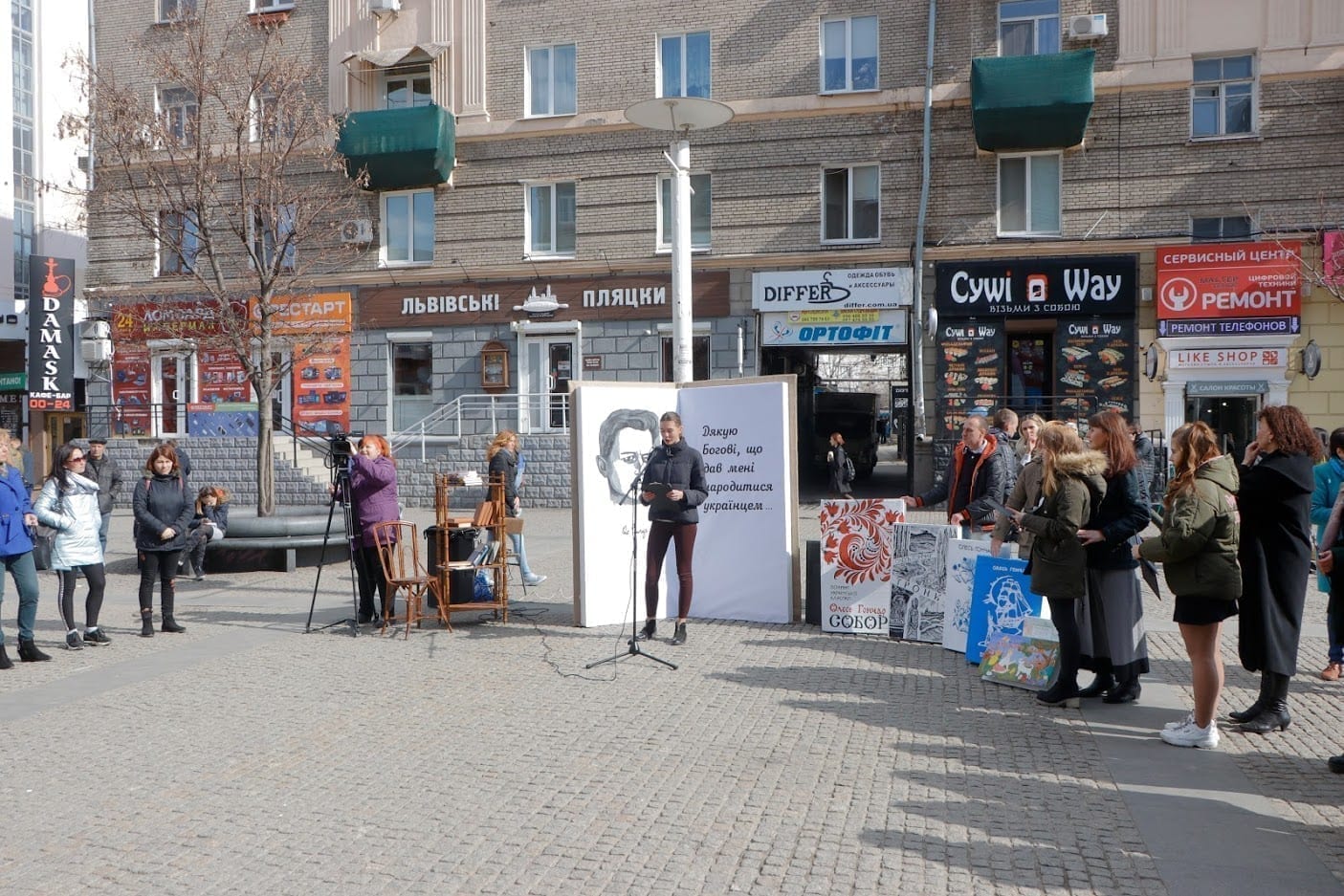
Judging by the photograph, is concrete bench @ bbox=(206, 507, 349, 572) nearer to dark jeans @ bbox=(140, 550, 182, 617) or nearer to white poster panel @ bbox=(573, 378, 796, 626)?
dark jeans @ bbox=(140, 550, 182, 617)

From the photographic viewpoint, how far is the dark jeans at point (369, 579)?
9609mm

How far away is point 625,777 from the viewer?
546 cm

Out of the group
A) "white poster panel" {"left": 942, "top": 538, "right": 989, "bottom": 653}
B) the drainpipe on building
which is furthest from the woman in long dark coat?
the drainpipe on building

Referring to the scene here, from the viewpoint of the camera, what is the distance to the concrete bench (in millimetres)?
13695

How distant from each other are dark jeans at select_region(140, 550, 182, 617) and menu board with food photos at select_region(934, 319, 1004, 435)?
51.4 feet

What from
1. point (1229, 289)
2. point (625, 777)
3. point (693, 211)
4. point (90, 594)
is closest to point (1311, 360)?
point (1229, 289)

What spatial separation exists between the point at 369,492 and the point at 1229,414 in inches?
683

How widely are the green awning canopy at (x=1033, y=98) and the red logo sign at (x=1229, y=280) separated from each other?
3.00 metres

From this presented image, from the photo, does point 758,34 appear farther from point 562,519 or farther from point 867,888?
point 867,888

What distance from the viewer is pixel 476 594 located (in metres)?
10.0

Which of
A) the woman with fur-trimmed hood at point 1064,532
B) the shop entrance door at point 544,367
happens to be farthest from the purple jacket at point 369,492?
the shop entrance door at point 544,367

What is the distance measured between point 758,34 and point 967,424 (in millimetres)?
16394

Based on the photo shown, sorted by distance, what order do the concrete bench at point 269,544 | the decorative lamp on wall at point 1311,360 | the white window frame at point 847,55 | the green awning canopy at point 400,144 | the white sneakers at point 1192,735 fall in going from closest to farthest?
the white sneakers at point 1192,735 < the concrete bench at point 269,544 < the decorative lamp on wall at point 1311,360 < the white window frame at point 847,55 < the green awning canopy at point 400,144

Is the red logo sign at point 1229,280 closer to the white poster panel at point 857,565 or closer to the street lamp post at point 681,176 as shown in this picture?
the street lamp post at point 681,176
